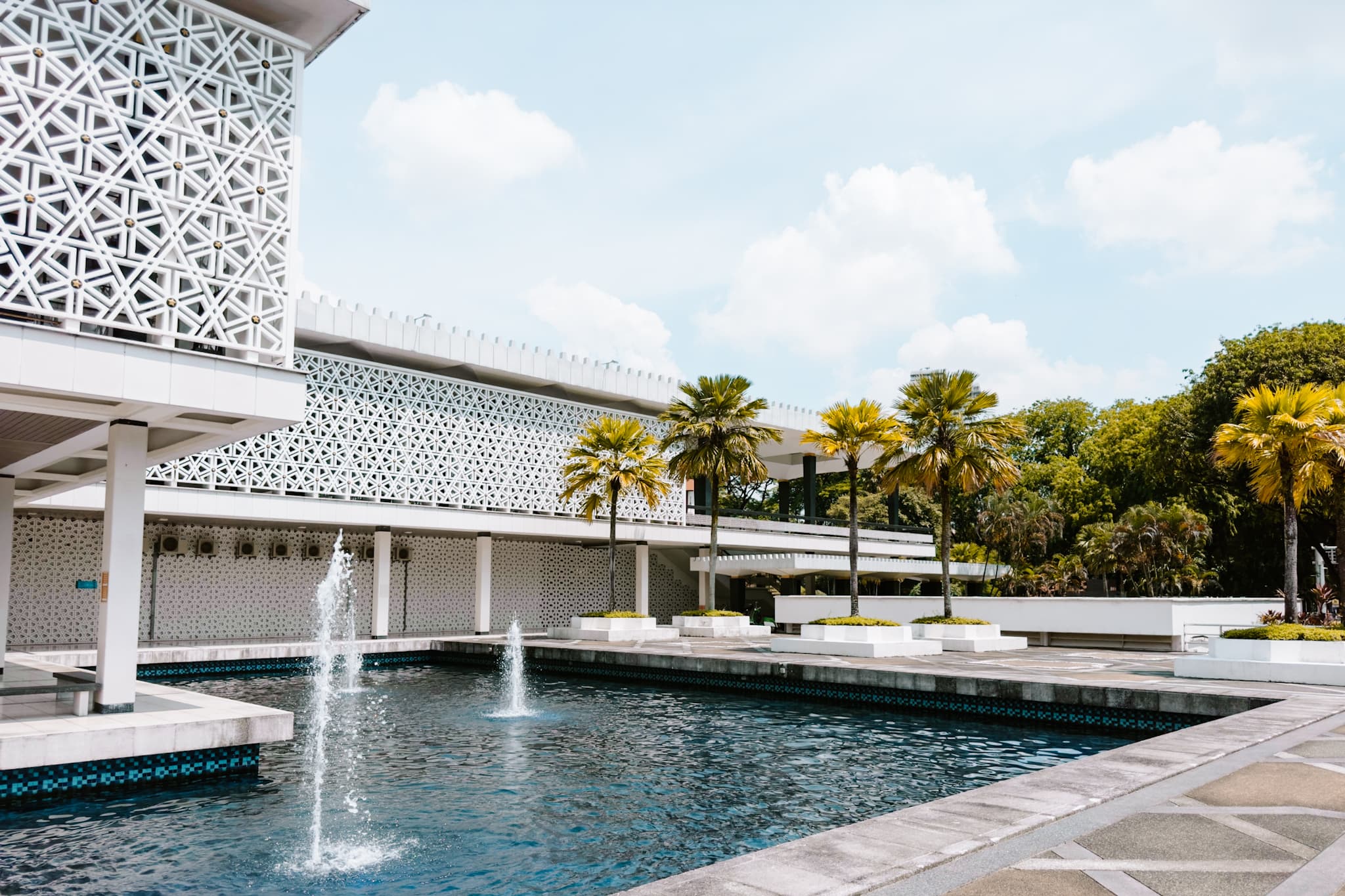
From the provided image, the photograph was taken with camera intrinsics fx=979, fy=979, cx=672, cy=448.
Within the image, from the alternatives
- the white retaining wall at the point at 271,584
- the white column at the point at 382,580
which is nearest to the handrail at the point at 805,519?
the white retaining wall at the point at 271,584

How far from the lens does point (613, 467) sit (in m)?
27.2

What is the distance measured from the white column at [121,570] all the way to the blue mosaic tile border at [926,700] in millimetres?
10652

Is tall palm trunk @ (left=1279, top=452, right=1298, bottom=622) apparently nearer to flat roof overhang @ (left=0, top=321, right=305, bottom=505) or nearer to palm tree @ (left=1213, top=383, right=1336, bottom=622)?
palm tree @ (left=1213, top=383, right=1336, bottom=622)

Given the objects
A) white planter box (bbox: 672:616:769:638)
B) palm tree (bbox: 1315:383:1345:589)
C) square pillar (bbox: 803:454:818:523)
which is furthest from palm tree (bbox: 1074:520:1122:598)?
palm tree (bbox: 1315:383:1345:589)

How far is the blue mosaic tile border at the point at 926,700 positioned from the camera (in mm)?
13102

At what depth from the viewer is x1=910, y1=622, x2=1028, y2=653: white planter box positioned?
22094 millimetres

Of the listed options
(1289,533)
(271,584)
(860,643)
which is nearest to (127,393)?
(860,643)

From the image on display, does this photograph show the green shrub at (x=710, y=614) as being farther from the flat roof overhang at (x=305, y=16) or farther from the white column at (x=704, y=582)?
the flat roof overhang at (x=305, y=16)

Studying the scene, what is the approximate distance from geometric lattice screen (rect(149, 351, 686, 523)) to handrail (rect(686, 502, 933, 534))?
718 centimetres

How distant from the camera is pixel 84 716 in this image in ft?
32.7

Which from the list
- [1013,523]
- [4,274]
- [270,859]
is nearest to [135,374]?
[4,274]

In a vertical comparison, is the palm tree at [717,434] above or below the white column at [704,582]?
above

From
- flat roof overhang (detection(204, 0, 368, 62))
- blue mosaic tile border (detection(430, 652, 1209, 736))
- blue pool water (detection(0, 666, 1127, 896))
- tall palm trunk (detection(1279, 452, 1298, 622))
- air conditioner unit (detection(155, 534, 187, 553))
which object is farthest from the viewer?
air conditioner unit (detection(155, 534, 187, 553))

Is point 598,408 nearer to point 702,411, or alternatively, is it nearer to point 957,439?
point 702,411
